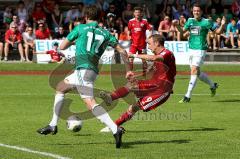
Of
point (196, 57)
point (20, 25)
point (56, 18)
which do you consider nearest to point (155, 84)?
point (196, 57)

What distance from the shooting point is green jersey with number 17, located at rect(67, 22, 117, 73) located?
35.7ft

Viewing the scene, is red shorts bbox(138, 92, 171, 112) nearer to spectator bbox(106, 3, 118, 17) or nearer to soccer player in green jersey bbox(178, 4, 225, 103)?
soccer player in green jersey bbox(178, 4, 225, 103)

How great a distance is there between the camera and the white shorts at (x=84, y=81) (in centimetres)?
1086

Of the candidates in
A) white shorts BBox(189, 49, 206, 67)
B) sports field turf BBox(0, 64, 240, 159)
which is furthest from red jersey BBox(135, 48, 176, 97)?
white shorts BBox(189, 49, 206, 67)

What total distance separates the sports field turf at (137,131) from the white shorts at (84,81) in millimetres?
802

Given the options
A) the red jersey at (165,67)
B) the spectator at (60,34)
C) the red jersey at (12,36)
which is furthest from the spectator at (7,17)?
the red jersey at (165,67)

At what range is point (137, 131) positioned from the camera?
1252 centimetres

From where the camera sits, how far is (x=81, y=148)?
10.6 m

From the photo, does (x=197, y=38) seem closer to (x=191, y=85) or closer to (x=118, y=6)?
(x=191, y=85)

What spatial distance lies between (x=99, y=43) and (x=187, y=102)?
6658mm

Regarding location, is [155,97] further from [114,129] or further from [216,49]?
[216,49]

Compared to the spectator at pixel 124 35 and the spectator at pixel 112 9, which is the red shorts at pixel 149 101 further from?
the spectator at pixel 112 9

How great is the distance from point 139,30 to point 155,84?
1217cm

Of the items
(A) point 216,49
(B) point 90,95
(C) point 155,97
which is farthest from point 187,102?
(A) point 216,49
